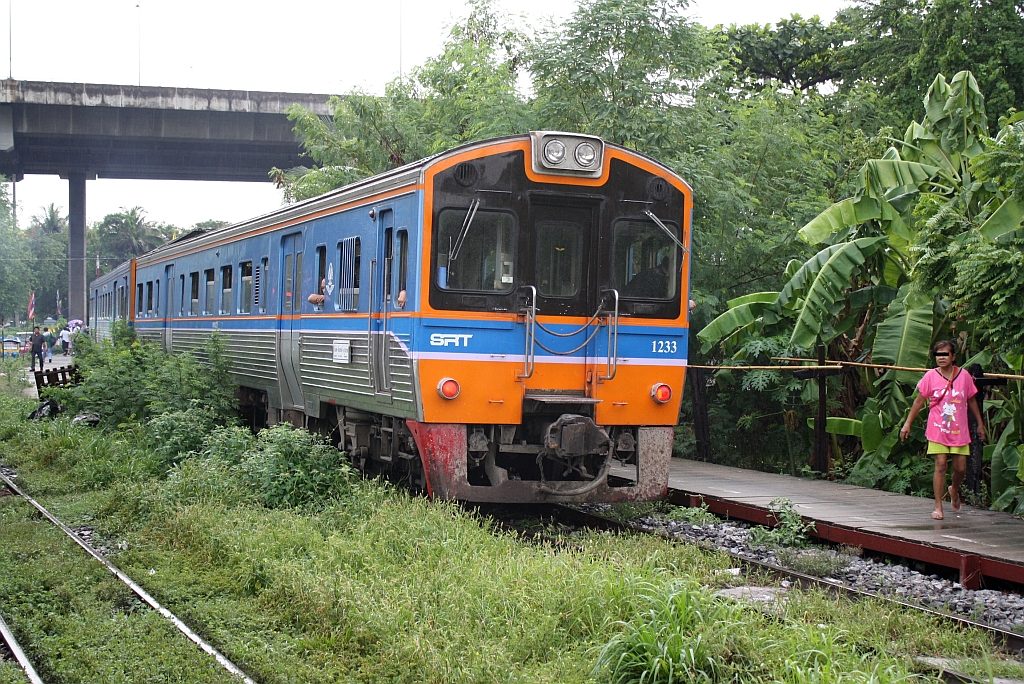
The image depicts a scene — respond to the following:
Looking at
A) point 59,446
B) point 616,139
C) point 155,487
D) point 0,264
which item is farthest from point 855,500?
point 0,264

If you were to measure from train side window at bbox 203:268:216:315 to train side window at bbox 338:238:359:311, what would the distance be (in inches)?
237

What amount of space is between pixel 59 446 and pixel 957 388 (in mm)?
10511

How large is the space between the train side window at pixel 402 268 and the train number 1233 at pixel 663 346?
224 cm

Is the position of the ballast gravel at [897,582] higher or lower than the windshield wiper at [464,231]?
lower

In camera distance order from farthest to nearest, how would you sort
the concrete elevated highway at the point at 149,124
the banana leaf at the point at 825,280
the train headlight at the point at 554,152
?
the concrete elevated highway at the point at 149,124 → the banana leaf at the point at 825,280 → the train headlight at the point at 554,152

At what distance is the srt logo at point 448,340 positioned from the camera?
8.95 meters

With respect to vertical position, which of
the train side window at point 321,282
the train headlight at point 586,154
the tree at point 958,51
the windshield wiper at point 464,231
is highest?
the tree at point 958,51

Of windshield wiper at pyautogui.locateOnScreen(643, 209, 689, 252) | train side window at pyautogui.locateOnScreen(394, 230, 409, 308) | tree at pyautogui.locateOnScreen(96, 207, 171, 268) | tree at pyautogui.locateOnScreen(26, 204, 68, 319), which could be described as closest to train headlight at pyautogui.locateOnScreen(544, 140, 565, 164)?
windshield wiper at pyautogui.locateOnScreen(643, 209, 689, 252)

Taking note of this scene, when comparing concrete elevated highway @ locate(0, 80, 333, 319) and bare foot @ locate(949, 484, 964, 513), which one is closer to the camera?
bare foot @ locate(949, 484, 964, 513)

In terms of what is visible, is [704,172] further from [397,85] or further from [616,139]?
[397,85]

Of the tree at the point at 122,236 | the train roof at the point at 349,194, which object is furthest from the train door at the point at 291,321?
the tree at the point at 122,236

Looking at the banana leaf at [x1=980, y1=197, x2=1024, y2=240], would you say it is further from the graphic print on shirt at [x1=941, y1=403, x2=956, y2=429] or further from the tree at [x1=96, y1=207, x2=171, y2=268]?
the tree at [x1=96, y1=207, x2=171, y2=268]

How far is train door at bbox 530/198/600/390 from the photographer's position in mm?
9328

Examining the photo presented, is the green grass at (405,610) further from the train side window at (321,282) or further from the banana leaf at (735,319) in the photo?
the banana leaf at (735,319)
